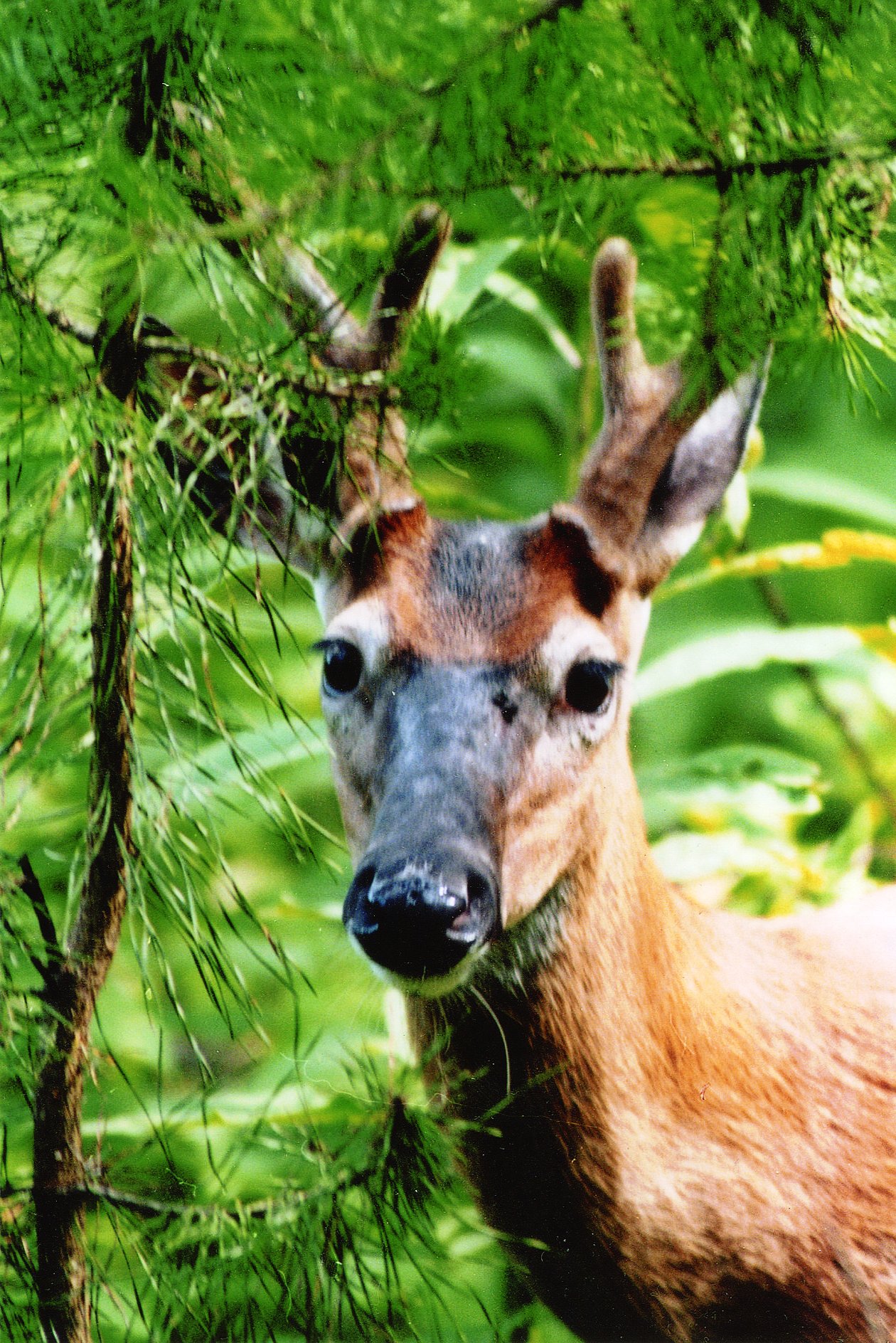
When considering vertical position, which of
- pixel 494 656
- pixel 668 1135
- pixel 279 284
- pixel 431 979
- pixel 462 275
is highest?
pixel 462 275

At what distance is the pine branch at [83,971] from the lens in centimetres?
177

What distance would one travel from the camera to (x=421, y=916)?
199 cm

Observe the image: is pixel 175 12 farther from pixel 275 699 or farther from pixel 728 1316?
pixel 728 1316

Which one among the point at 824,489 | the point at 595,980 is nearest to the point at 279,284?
the point at 595,980

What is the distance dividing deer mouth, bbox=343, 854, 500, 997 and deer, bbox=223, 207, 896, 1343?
19cm

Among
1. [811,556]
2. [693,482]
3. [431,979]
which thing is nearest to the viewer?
[431,979]

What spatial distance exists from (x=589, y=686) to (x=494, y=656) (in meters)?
0.20

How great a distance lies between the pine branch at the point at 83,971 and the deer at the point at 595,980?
0.55 m

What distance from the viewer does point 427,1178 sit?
1787 mm

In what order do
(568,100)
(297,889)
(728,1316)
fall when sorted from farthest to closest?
(297,889) → (728,1316) → (568,100)

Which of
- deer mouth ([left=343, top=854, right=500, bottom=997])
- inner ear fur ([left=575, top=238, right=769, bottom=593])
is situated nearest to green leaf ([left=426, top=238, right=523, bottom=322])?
inner ear fur ([left=575, top=238, right=769, bottom=593])

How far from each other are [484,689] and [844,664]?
1661 mm

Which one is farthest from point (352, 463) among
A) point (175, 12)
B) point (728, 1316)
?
point (728, 1316)

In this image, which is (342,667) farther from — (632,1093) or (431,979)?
(632,1093)
